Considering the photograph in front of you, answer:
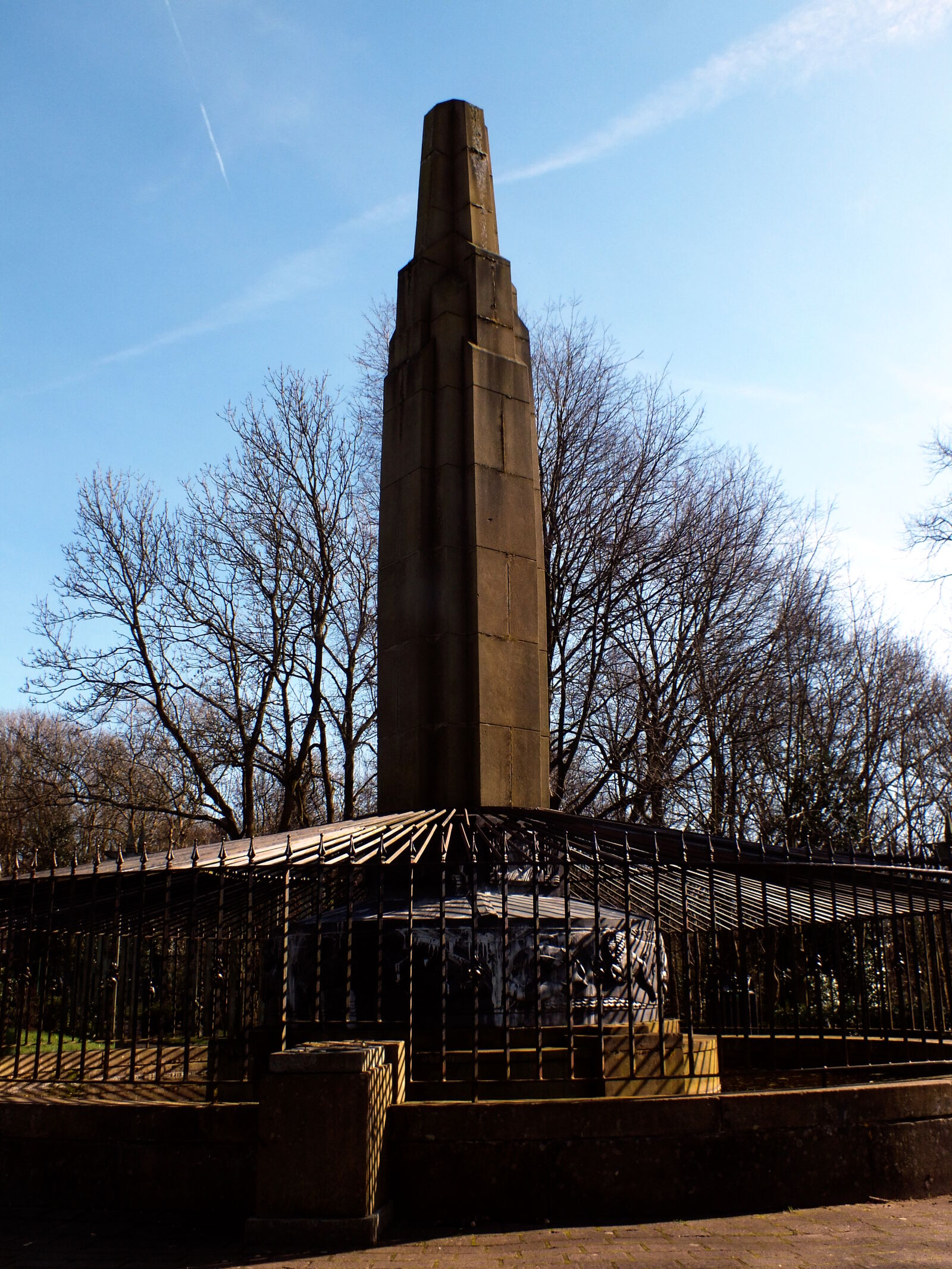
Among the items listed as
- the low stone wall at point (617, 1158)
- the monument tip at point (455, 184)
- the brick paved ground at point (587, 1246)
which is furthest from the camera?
the monument tip at point (455, 184)

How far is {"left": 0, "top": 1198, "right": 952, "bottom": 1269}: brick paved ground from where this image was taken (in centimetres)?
462

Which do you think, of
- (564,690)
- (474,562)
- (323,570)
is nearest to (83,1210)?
(474,562)

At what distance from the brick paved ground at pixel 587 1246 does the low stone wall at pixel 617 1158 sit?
0.46ft

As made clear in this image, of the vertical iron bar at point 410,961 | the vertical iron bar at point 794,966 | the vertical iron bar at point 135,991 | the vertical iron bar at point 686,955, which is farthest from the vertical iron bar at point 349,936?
the vertical iron bar at point 794,966


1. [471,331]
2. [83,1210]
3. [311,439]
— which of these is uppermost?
[311,439]

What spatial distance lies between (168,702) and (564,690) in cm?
774

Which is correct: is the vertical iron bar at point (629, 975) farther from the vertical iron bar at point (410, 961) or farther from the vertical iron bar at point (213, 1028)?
the vertical iron bar at point (213, 1028)

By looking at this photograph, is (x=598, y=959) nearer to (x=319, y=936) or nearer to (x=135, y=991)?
(x=319, y=936)

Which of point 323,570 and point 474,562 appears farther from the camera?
point 323,570

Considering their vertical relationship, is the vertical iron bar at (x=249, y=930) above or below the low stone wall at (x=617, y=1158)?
above

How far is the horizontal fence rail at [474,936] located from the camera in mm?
6070

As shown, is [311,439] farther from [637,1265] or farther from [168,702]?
[637,1265]

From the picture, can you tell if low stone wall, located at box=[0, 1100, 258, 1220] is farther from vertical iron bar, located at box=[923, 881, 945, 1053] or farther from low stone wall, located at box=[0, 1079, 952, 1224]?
vertical iron bar, located at box=[923, 881, 945, 1053]

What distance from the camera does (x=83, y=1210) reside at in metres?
5.61
